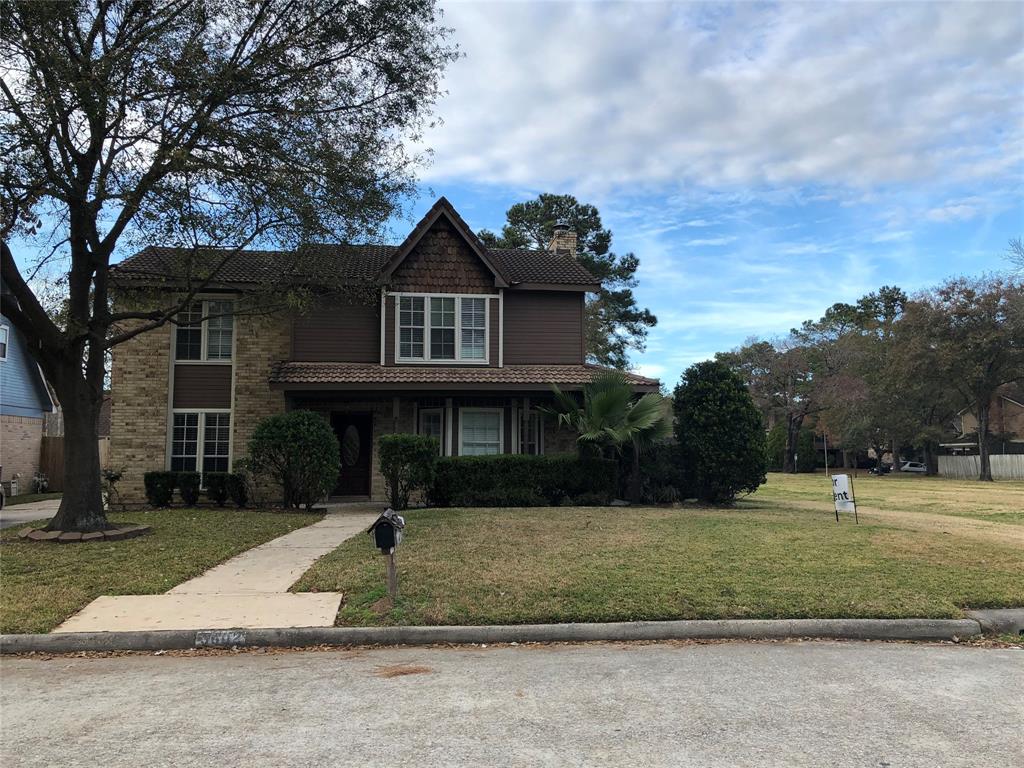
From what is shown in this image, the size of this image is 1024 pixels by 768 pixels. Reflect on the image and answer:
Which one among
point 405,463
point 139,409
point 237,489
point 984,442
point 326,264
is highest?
point 326,264

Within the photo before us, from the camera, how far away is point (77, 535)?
35.4ft

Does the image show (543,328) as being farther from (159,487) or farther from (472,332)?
(159,487)

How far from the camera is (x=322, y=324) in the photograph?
17.8 metres

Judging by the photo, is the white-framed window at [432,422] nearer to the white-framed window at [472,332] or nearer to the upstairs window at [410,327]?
the upstairs window at [410,327]

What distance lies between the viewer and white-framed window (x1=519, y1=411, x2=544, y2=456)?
18047 mm

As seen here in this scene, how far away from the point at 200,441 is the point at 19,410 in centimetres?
1207

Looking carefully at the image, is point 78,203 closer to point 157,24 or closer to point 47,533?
point 157,24

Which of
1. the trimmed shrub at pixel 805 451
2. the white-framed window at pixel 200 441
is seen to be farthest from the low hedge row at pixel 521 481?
the trimmed shrub at pixel 805 451

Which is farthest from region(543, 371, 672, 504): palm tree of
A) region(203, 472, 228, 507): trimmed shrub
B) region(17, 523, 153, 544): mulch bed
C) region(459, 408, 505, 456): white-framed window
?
region(17, 523, 153, 544): mulch bed

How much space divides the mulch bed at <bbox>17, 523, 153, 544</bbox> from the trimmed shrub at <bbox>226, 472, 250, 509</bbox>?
4.65 meters

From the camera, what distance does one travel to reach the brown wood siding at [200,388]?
17125 mm

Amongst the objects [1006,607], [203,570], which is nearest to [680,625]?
[1006,607]

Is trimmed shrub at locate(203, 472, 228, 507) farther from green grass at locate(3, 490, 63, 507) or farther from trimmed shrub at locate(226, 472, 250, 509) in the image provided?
green grass at locate(3, 490, 63, 507)

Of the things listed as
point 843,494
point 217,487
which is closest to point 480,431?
point 217,487
